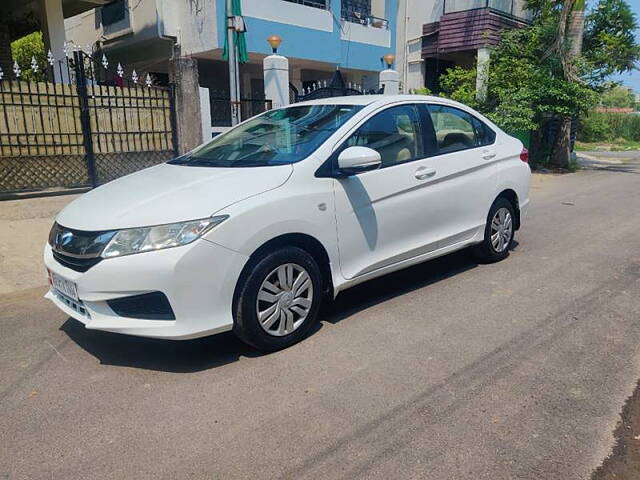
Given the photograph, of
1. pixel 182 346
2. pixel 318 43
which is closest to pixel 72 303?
pixel 182 346

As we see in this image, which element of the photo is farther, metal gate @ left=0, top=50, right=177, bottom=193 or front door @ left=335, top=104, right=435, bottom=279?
metal gate @ left=0, top=50, right=177, bottom=193

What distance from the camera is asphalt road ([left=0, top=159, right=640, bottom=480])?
8.61ft

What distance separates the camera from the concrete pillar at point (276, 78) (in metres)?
10.6

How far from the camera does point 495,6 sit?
695 inches

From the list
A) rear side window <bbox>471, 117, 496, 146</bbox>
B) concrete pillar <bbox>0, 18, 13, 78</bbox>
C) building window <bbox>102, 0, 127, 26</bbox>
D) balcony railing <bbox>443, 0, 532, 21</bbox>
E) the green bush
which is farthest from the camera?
the green bush

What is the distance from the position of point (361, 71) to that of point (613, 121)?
2390 centimetres

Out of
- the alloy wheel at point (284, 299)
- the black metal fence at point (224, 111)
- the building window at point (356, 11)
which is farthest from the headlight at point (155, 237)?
the building window at point (356, 11)

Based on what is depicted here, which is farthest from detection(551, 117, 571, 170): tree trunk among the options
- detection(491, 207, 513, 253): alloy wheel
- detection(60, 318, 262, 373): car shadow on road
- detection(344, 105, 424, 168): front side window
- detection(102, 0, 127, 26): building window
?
detection(60, 318, 262, 373): car shadow on road

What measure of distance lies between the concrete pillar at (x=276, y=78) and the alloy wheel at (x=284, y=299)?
7.64 meters

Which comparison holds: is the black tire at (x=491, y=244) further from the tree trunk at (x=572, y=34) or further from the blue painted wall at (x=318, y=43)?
the blue painted wall at (x=318, y=43)

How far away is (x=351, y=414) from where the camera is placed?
2.99 meters

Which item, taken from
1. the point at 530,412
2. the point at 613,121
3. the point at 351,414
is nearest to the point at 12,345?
the point at 351,414

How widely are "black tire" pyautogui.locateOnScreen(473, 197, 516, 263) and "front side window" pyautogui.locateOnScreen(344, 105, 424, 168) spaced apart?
133 centimetres

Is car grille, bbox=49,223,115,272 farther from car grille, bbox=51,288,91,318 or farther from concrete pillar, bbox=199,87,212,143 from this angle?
concrete pillar, bbox=199,87,212,143
